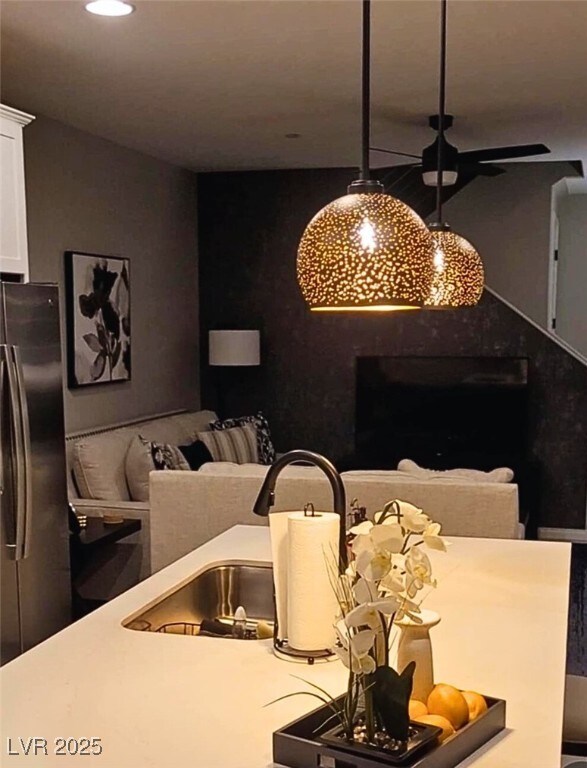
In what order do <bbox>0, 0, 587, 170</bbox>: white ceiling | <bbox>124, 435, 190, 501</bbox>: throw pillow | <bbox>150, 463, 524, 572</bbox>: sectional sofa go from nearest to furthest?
1. <bbox>0, 0, 587, 170</bbox>: white ceiling
2. <bbox>150, 463, 524, 572</bbox>: sectional sofa
3. <bbox>124, 435, 190, 501</bbox>: throw pillow

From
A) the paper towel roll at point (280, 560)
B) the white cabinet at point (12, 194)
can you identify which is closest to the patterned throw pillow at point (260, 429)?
the white cabinet at point (12, 194)

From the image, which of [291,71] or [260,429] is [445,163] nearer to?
[291,71]

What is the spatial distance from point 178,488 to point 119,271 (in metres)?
2.40

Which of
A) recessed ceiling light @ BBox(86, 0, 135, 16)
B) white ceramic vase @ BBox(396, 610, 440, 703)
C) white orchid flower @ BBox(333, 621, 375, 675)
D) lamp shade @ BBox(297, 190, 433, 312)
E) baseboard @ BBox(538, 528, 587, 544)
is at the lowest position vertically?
baseboard @ BBox(538, 528, 587, 544)

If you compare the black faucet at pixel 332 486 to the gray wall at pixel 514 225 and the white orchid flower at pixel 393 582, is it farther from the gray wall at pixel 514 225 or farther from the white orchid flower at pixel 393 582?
the gray wall at pixel 514 225

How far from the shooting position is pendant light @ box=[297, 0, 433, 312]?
1.58 meters

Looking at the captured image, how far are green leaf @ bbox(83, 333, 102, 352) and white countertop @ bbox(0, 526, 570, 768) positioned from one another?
329 cm

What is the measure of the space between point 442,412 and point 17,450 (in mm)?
3833

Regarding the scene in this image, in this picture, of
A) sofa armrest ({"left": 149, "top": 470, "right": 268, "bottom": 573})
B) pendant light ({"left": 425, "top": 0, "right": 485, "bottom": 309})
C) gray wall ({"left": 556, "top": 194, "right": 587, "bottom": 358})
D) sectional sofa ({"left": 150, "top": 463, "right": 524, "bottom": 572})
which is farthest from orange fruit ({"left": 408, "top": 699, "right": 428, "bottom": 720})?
gray wall ({"left": 556, "top": 194, "right": 587, "bottom": 358})

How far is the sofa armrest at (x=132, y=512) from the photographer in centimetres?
450

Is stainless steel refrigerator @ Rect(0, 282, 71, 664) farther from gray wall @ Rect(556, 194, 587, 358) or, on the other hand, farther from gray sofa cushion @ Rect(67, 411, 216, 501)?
gray wall @ Rect(556, 194, 587, 358)

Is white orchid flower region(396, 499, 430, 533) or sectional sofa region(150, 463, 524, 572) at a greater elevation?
white orchid flower region(396, 499, 430, 533)

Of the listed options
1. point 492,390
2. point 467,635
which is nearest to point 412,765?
point 467,635

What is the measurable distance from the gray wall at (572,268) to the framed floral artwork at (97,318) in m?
4.25
